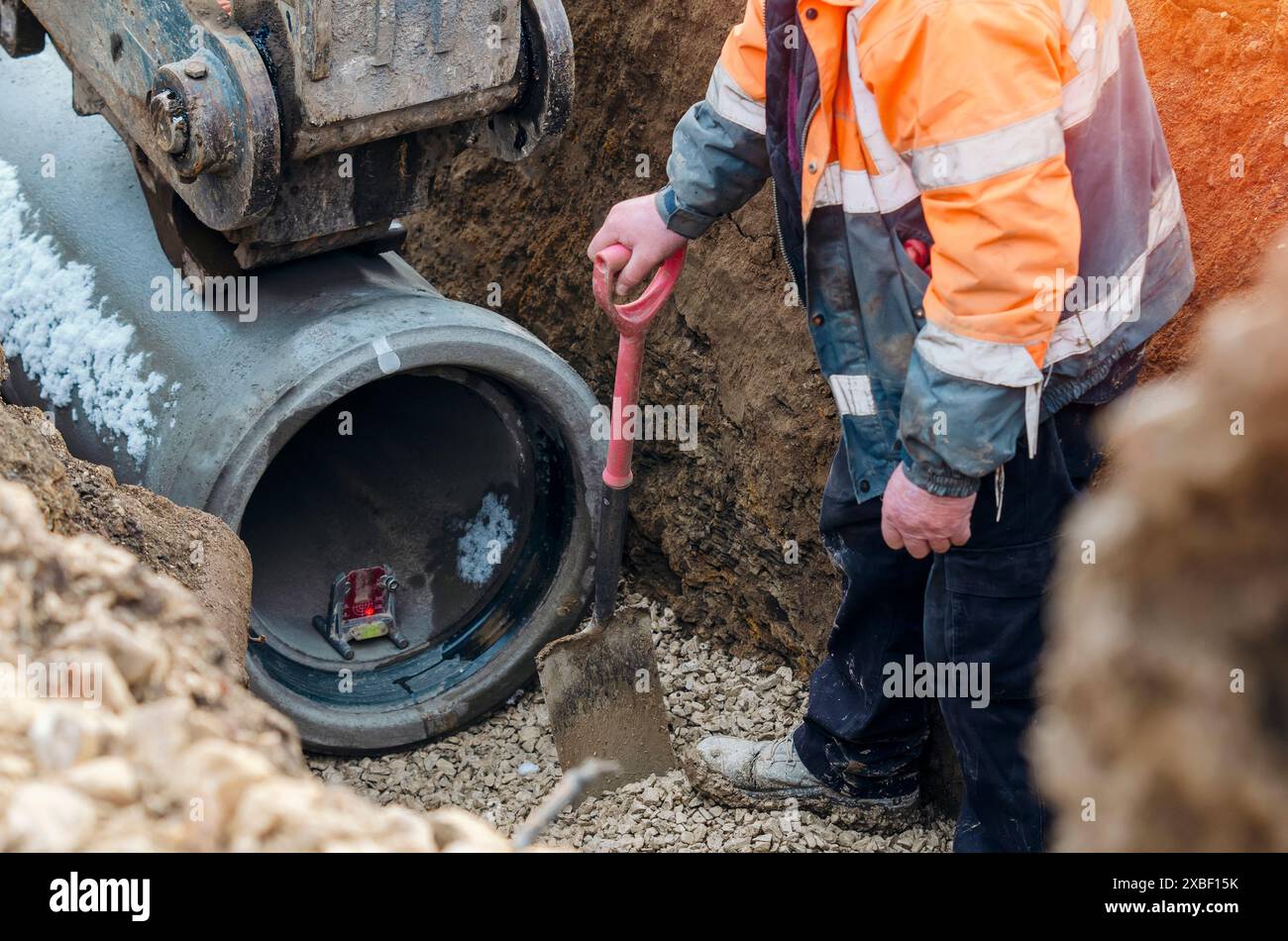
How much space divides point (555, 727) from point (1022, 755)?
4.13 ft

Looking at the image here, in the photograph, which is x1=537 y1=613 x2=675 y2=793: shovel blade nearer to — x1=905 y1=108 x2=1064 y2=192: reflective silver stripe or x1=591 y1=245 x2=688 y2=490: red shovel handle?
x1=591 y1=245 x2=688 y2=490: red shovel handle

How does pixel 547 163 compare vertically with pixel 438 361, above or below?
above

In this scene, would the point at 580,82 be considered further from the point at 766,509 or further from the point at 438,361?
the point at 766,509

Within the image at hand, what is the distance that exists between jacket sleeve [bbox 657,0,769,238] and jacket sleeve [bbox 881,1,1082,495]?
1.44 feet

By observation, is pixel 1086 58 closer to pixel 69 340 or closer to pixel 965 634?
pixel 965 634

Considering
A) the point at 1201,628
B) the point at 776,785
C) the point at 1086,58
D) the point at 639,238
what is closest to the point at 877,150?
the point at 1086,58

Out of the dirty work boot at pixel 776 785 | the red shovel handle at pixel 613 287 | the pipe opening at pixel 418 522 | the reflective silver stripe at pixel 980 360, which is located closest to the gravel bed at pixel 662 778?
the dirty work boot at pixel 776 785

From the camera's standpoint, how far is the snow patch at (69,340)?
2.99 m

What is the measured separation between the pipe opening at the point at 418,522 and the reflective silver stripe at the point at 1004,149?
→ 172 cm

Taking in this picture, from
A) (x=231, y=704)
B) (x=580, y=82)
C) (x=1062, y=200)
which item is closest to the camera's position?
(x=231, y=704)

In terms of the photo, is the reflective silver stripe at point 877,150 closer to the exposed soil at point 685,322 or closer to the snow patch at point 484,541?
the exposed soil at point 685,322

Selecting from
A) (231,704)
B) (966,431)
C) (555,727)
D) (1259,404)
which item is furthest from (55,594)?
(555,727)

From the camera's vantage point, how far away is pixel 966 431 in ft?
6.61
